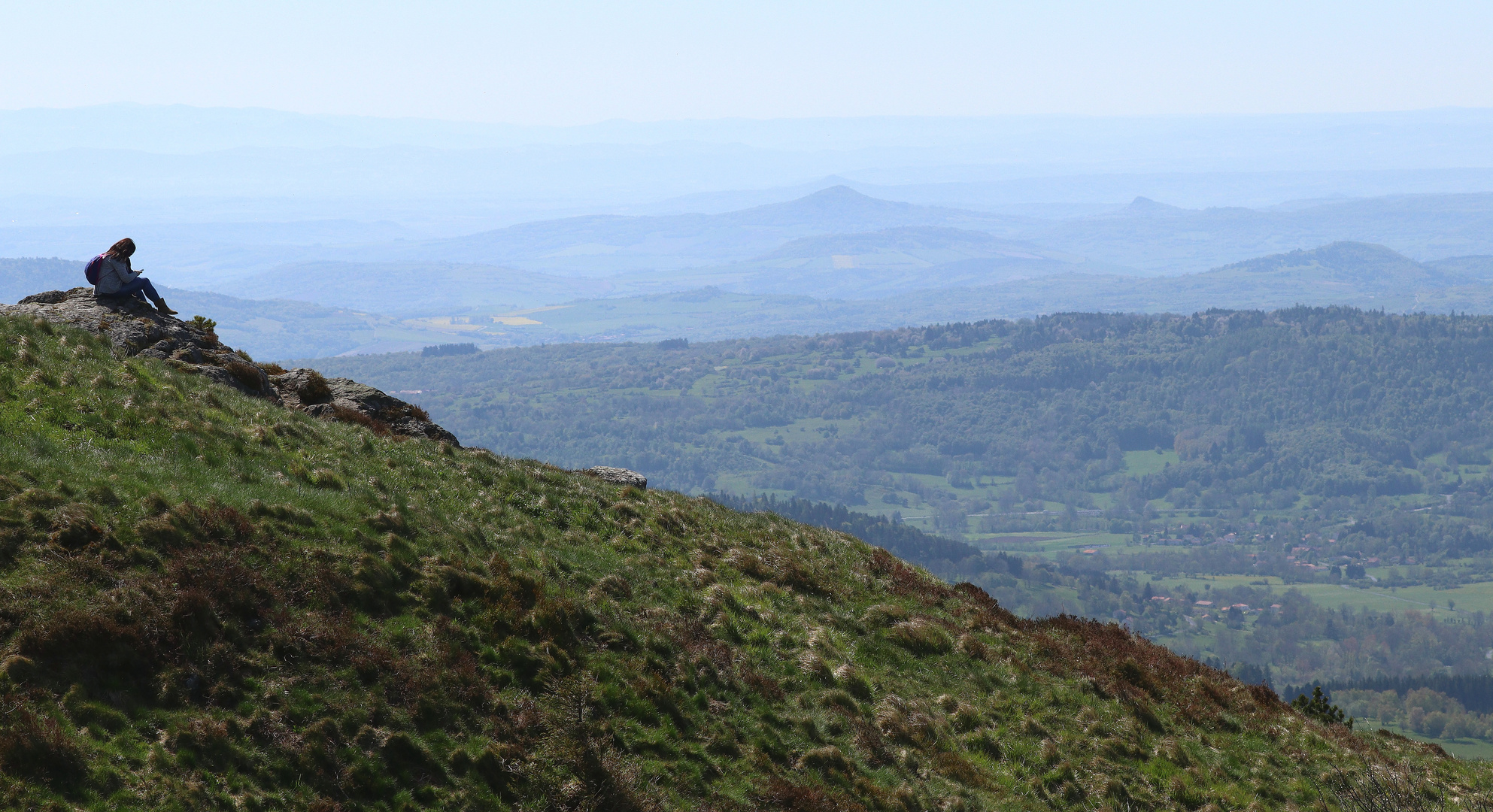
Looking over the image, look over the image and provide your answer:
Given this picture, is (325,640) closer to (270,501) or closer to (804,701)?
(270,501)

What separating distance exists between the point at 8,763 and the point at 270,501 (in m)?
7.40

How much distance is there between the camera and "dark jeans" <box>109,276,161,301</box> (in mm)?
28797

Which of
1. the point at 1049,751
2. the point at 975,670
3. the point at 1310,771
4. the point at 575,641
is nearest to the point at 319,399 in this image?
the point at 575,641

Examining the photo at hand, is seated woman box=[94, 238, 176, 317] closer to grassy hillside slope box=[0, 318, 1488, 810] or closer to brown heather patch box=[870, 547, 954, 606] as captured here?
grassy hillside slope box=[0, 318, 1488, 810]

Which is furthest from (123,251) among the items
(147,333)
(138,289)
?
(147,333)

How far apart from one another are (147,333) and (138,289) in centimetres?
306

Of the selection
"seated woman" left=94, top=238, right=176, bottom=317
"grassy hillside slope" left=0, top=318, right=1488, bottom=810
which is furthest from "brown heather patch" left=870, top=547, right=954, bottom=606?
"seated woman" left=94, top=238, right=176, bottom=317

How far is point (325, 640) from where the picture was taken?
1426 centimetres

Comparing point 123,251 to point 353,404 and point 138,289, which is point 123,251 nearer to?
point 138,289

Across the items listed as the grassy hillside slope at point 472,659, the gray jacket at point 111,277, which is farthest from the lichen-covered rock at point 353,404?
the gray jacket at point 111,277

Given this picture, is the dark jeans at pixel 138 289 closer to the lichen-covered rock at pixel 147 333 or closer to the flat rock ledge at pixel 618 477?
the lichen-covered rock at pixel 147 333

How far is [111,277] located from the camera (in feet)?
94.4

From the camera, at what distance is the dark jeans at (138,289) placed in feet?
94.5

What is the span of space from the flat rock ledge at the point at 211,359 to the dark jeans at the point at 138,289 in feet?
0.83
